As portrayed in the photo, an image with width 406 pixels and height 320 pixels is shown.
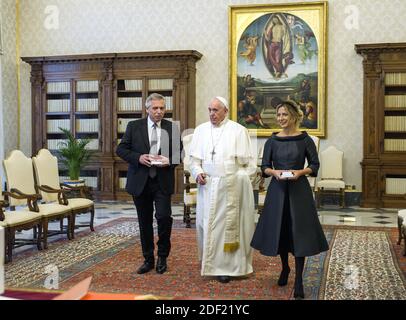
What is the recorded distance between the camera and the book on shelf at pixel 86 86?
11.7 metres

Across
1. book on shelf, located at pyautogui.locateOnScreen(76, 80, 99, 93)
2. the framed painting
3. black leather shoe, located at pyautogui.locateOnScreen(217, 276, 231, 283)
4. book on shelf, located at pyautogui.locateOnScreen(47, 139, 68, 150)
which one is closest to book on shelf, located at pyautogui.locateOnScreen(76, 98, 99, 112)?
book on shelf, located at pyautogui.locateOnScreen(76, 80, 99, 93)

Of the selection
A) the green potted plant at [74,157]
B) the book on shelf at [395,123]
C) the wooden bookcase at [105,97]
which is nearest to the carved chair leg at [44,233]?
the green potted plant at [74,157]

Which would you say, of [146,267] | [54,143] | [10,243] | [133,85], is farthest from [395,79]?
[10,243]

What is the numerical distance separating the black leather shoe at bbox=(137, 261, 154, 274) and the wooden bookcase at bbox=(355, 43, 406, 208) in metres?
6.31

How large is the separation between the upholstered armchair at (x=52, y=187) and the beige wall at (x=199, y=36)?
459cm

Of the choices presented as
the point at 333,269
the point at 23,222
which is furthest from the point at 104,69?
the point at 333,269

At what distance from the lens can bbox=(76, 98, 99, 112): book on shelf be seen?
1170cm

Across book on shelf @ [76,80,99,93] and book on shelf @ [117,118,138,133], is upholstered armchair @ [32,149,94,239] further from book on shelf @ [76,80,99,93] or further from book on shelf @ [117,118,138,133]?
book on shelf @ [76,80,99,93]

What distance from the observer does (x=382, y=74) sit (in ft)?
33.3

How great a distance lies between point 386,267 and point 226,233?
1.78 metres

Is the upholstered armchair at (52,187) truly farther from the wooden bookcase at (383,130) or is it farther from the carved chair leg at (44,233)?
the wooden bookcase at (383,130)

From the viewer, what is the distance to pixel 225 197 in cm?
489

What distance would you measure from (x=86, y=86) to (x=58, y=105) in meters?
0.81

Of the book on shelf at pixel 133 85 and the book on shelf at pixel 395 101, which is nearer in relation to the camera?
the book on shelf at pixel 395 101
